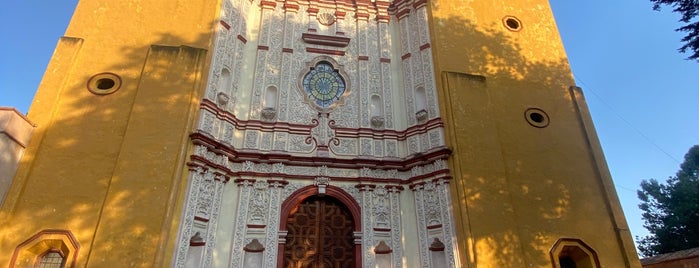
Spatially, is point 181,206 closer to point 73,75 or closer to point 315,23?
point 73,75

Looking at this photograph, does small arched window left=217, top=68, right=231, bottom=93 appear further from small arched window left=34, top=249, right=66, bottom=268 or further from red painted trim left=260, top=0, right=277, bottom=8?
small arched window left=34, top=249, right=66, bottom=268

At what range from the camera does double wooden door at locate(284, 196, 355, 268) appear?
888 centimetres

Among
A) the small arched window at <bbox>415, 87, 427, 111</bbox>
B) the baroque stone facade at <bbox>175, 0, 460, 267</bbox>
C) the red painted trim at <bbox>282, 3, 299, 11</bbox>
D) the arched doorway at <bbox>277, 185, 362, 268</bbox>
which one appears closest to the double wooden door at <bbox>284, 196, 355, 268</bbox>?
the arched doorway at <bbox>277, 185, 362, 268</bbox>

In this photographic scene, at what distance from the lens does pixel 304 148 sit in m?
10.1

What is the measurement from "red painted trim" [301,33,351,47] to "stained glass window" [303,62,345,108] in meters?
0.61

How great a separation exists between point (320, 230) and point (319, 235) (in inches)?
4.5

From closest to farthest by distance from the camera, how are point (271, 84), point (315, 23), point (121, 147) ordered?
point (121, 147), point (271, 84), point (315, 23)

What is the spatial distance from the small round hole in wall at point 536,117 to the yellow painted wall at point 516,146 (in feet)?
0.40

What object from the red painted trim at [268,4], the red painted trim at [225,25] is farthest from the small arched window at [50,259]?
the red painted trim at [268,4]

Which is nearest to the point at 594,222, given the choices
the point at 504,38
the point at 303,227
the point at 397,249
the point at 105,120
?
the point at 397,249

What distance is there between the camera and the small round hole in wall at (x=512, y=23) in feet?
38.4

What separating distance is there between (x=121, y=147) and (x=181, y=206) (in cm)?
165

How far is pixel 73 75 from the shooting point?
357 inches

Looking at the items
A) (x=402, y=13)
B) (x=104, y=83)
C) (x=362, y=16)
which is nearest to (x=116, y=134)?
(x=104, y=83)
